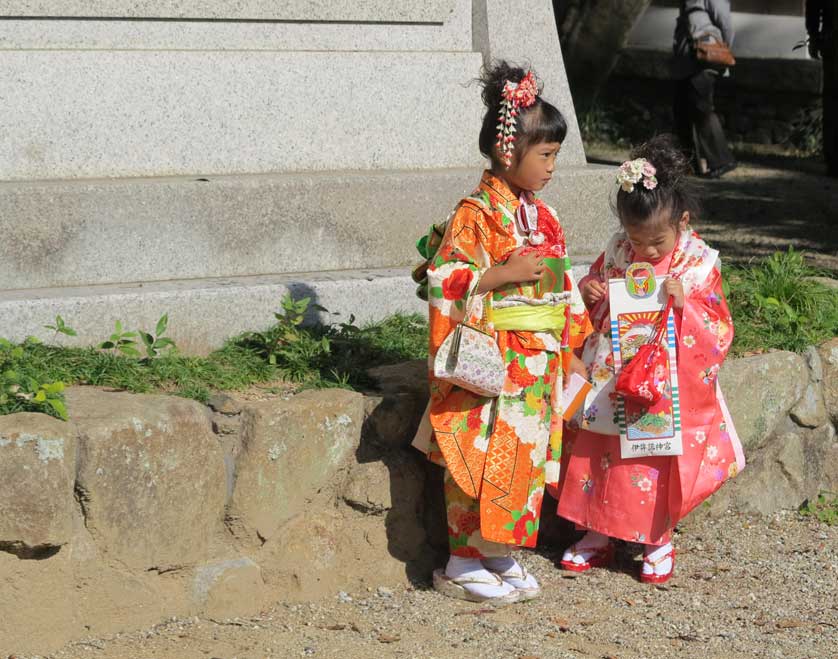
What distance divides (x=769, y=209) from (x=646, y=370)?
4.73 metres

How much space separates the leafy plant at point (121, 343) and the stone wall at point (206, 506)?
0.17 meters

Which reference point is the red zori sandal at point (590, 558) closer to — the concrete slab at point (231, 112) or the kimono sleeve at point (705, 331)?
the kimono sleeve at point (705, 331)

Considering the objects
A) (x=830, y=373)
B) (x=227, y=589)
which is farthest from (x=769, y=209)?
(x=227, y=589)

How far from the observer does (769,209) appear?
7855 millimetres

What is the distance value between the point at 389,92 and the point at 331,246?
0.69 m

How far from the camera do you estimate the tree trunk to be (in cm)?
952

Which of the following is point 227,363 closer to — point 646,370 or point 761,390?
point 646,370

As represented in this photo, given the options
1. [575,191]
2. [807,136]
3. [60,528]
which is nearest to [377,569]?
[60,528]

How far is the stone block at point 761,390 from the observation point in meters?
4.15

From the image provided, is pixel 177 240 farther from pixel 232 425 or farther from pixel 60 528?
pixel 60 528

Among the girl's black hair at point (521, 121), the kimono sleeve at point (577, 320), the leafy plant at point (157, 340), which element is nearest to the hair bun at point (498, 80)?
the girl's black hair at point (521, 121)

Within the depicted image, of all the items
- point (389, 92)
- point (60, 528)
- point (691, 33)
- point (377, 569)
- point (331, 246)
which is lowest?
point (377, 569)

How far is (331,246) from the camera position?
14.3ft

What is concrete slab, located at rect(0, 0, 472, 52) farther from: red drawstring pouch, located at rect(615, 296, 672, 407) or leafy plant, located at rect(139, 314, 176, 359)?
red drawstring pouch, located at rect(615, 296, 672, 407)
